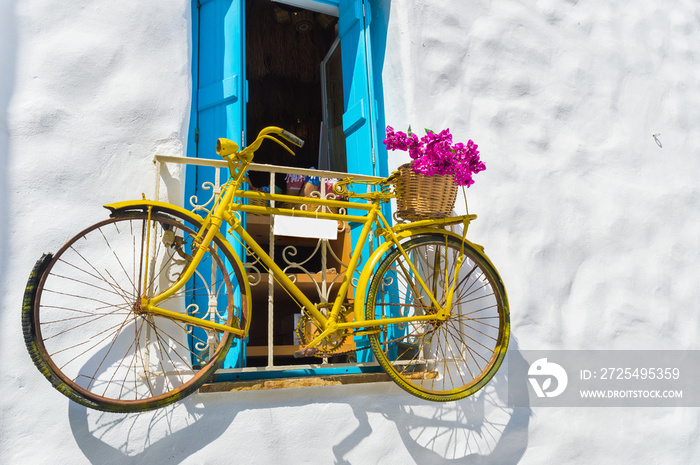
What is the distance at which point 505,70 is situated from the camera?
3619mm

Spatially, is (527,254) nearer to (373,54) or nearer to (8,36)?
(373,54)

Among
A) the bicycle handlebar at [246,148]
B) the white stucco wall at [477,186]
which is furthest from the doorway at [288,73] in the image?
the bicycle handlebar at [246,148]

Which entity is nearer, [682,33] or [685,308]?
[685,308]

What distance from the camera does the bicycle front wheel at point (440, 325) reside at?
2.57 meters

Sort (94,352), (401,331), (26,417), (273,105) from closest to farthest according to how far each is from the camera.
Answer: (26,417), (94,352), (401,331), (273,105)

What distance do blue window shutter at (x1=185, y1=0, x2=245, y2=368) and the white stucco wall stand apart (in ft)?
0.64

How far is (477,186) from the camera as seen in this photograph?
10.8 feet

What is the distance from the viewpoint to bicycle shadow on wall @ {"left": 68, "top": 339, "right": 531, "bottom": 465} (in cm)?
225

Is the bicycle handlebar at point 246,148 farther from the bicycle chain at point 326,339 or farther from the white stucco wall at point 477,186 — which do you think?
the bicycle chain at point 326,339

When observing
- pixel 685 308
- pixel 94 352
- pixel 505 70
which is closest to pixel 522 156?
pixel 505 70

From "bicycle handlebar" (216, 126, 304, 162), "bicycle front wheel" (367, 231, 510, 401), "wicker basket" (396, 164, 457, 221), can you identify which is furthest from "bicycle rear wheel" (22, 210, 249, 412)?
"wicker basket" (396, 164, 457, 221)

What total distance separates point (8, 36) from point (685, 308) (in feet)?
14.1

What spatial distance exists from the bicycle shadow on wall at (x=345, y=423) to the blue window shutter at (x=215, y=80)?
1.95 ft

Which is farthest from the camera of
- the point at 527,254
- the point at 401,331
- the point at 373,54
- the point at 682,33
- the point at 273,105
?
the point at 273,105
